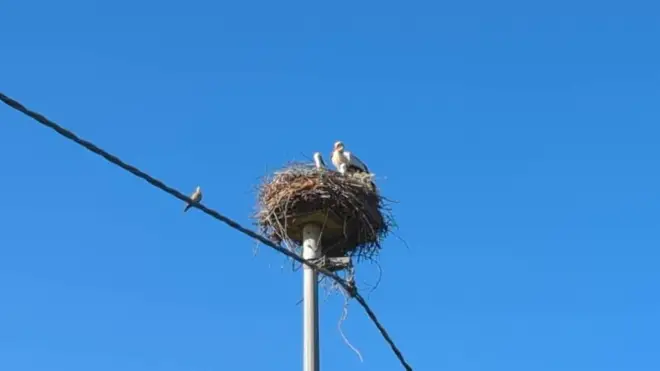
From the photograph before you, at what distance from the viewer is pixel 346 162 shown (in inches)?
526

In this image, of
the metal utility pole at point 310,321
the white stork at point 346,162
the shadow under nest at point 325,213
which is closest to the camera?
the metal utility pole at point 310,321

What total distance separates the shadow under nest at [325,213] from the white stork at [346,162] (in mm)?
1834

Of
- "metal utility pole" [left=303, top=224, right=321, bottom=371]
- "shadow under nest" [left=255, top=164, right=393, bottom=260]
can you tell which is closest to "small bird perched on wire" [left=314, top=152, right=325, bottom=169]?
"shadow under nest" [left=255, top=164, right=393, bottom=260]

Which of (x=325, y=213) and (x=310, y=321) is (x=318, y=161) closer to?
(x=325, y=213)

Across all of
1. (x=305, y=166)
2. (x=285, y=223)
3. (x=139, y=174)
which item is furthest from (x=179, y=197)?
(x=305, y=166)

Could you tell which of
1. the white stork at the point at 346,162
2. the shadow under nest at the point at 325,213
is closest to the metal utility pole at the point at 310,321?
the shadow under nest at the point at 325,213

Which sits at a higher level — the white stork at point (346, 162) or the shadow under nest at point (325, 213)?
the white stork at point (346, 162)

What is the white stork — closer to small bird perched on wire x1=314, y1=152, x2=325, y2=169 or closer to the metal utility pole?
small bird perched on wire x1=314, y1=152, x2=325, y2=169

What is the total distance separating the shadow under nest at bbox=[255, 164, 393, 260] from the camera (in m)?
10.8

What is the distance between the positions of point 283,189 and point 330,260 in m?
1.87

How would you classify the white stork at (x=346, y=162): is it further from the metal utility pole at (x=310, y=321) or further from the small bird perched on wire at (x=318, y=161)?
the metal utility pole at (x=310, y=321)

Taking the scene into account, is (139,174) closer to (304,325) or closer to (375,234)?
(304,325)

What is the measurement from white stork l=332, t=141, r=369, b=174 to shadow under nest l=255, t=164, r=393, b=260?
183 cm

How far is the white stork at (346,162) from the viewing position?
43.5 ft
